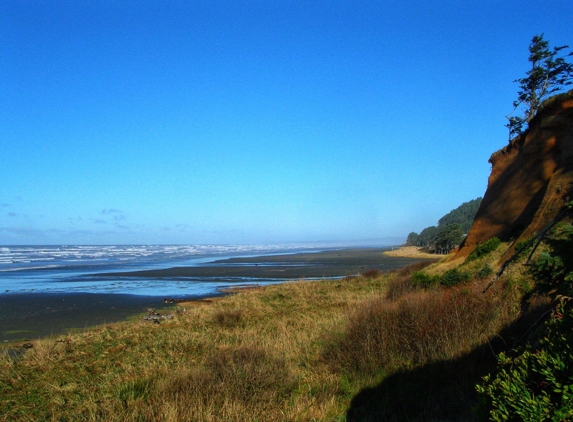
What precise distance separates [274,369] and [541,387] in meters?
5.96

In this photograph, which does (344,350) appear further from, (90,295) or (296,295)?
(90,295)

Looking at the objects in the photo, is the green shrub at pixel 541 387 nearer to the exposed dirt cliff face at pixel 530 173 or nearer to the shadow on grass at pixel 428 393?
the shadow on grass at pixel 428 393

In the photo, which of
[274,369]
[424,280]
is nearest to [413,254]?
[424,280]

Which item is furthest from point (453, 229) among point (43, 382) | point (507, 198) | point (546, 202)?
point (43, 382)

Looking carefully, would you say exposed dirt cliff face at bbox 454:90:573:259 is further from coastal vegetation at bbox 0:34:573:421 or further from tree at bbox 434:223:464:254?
tree at bbox 434:223:464:254

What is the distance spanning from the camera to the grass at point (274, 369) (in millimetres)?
7160

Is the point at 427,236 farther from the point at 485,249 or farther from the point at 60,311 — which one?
the point at 60,311

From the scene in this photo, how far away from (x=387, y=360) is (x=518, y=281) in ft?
15.0

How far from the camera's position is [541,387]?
10.4 ft

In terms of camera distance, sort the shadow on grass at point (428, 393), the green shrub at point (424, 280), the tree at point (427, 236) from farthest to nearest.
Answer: the tree at point (427, 236)
the green shrub at point (424, 280)
the shadow on grass at point (428, 393)

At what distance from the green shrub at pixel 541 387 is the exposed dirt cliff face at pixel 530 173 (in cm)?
1590

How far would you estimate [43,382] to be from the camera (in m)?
9.10

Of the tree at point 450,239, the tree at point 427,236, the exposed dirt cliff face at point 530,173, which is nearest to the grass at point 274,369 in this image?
the exposed dirt cliff face at point 530,173

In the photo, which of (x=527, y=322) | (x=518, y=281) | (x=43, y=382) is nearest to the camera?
(x=527, y=322)
